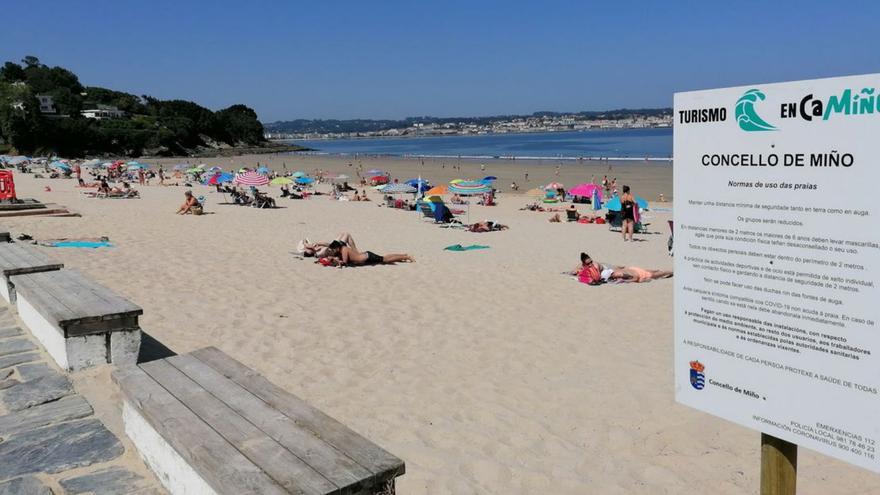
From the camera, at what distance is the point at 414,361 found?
579cm

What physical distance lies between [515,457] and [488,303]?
4.14 meters

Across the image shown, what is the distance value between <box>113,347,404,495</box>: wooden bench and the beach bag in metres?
6.81

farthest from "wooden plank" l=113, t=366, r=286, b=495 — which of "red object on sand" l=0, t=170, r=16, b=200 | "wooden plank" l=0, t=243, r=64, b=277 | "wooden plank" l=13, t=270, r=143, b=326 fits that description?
"red object on sand" l=0, t=170, r=16, b=200

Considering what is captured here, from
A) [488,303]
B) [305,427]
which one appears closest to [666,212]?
[488,303]

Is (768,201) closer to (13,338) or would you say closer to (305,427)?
(305,427)

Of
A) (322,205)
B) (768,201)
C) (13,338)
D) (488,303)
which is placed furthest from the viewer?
(322,205)

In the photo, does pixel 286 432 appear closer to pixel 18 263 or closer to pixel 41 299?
pixel 41 299

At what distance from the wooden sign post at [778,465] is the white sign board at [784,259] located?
6.6 inches

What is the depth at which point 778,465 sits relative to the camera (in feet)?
6.70

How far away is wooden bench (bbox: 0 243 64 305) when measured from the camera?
542 cm

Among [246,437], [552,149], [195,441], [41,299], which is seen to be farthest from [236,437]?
[552,149]

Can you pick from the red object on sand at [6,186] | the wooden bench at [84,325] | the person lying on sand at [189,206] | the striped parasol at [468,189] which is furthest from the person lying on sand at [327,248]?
the person lying on sand at [189,206]

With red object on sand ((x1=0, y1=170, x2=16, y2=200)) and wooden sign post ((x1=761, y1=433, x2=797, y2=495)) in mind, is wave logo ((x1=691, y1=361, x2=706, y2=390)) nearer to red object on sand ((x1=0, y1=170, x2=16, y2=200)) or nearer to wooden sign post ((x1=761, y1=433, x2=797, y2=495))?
wooden sign post ((x1=761, y1=433, x2=797, y2=495))

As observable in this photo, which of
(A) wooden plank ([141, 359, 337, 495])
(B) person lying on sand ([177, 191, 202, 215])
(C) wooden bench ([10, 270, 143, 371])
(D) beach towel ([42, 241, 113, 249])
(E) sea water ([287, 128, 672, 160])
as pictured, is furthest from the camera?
(E) sea water ([287, 128, 672, 160])
